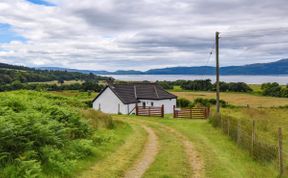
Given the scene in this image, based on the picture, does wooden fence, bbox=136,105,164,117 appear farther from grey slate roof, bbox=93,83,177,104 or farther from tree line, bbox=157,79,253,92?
tree line, bbox=157,79,253,92

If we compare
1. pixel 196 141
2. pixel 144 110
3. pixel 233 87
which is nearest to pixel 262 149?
pixel 196 141

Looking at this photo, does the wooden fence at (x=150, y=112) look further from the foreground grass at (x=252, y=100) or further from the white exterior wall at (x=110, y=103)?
the foreground grass at (x=252, y=100)

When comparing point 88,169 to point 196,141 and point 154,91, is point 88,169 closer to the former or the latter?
point 196,141

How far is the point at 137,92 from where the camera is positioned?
5909cm

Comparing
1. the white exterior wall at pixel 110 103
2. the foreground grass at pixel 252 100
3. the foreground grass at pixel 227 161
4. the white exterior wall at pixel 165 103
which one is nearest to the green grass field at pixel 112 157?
the foreground grass at pixel 227 161

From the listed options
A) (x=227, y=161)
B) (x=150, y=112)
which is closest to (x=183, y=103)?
(x=150, y=112)

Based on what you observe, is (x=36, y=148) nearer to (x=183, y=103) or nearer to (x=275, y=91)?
(x=183, y=103)

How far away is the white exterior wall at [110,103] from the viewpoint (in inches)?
2168

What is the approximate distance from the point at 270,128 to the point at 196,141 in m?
12.2

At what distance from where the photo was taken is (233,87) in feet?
412

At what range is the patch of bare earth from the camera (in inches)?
513

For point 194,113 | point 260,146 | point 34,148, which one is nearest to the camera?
point 34,148

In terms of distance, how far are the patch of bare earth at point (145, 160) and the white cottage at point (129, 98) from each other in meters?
33.4

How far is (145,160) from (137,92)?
43630 millimetres
